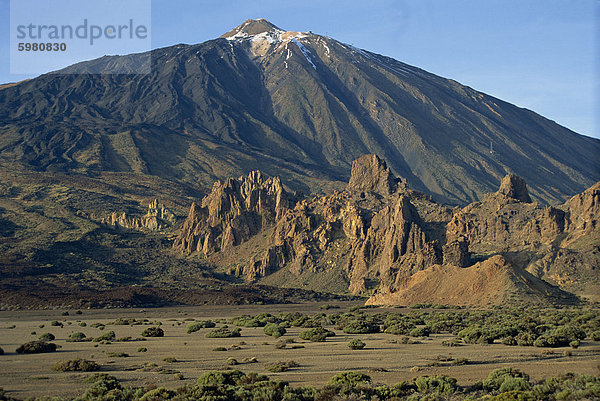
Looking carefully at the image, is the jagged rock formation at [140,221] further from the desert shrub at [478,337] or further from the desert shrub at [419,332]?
the desert shrub at [478,337]

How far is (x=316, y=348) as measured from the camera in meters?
41.4

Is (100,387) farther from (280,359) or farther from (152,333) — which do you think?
(152,333)

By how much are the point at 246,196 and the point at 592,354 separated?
405 feet

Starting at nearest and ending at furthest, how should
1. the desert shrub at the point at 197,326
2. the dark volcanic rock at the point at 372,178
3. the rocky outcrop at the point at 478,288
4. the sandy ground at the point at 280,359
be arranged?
the sandy ground at the point at 280,359 → the desert shrub at the point at 197,326 → the rocky outcrop at the point at 478,288 → the dark volcanic rock at the point at 372,178

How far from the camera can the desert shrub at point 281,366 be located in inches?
1240

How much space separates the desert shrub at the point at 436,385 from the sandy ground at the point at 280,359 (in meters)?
2.51

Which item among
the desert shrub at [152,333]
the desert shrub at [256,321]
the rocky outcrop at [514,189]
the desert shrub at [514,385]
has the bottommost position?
the desert shrub at [256,321]

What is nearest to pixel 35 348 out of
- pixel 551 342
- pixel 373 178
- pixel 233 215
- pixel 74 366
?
pixel 74 366

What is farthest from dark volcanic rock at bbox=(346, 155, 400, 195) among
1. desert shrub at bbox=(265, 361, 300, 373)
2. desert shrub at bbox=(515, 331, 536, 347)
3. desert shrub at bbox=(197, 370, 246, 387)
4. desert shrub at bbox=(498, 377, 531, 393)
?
desert shrub at bbox=(498, 377, 531, 393)

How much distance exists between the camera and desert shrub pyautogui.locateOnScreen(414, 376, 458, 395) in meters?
24.8

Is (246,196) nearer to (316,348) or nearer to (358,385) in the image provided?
(316,348)

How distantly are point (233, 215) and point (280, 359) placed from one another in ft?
381

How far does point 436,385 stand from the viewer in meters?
25.4

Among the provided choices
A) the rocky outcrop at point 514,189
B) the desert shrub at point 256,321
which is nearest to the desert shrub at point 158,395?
the desert shrub at point 256,321
